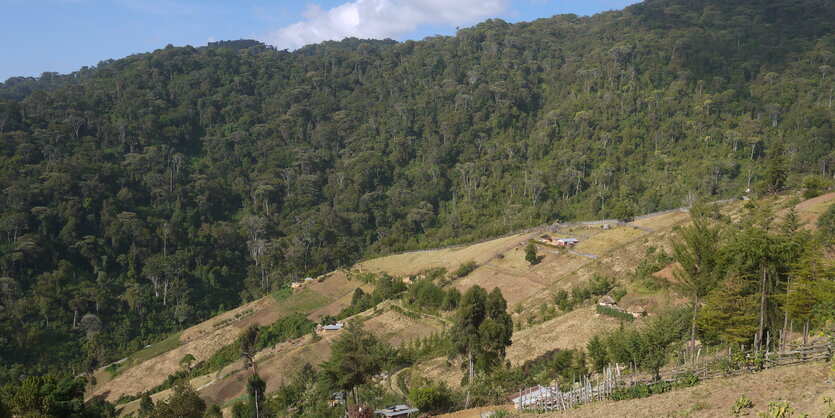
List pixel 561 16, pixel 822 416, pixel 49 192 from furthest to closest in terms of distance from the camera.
→ pixel 561 16, pixel 49 192, pixel 822 416

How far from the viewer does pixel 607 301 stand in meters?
28.0

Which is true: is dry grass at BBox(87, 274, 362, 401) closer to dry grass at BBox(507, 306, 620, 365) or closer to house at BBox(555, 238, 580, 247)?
house at BBox(555, 238, 580, 247)

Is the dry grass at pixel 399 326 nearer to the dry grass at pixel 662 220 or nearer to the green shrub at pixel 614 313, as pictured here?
the green shrub at pixel 614 313

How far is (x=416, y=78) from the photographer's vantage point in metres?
125

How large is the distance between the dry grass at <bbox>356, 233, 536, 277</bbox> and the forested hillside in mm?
5940

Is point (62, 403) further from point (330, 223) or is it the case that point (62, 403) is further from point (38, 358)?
point (330, 223)

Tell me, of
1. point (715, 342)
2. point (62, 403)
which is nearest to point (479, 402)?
point (715, 342)

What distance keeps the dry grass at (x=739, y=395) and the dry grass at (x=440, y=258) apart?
31.9 meters

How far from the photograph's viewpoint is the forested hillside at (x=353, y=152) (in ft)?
197

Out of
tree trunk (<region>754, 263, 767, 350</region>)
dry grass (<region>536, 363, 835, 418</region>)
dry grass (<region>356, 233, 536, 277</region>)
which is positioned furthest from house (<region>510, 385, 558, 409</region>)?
dry grass (<region>356, 233, 536, 277</region>)

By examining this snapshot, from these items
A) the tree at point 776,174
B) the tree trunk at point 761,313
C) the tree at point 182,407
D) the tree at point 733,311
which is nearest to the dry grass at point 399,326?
the tree at point 182,407

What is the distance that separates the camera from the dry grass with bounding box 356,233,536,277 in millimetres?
47281

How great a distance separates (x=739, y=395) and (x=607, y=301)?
16.7 meters

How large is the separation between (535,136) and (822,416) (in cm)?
8647
